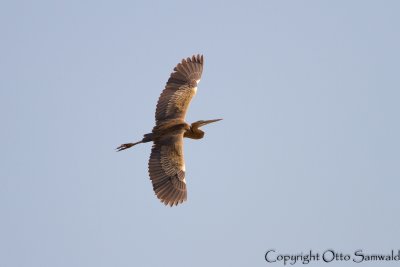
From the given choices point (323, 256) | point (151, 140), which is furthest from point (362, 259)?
point (151, 140)

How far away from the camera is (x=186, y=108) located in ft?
52.6

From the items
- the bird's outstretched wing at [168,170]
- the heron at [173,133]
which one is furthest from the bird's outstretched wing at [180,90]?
the bird's outstretched wing at [168,170]

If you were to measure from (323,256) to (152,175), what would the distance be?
4.03 meters

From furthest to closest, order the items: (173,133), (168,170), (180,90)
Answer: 1. (180,90)
2. (173,133)
3. (168,170)

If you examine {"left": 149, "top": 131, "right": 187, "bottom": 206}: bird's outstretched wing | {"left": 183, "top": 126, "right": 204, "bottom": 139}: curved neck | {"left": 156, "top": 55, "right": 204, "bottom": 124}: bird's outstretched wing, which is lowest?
{"left": 149, "top": 131, "right": 187, "bottom": 206}: bird's outstretched wing

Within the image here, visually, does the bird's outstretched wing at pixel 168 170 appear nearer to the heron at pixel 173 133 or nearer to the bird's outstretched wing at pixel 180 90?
the heron at pixel 173 133

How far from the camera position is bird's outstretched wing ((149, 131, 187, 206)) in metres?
14.3

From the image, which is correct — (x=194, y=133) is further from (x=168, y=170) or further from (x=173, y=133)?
(x=168, y=170)

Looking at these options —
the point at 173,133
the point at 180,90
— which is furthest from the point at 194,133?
the point at 180,90

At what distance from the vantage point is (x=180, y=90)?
16297 mm

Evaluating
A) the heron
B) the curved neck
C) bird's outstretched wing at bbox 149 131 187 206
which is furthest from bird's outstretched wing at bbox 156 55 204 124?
bird's outstretched wing at bbox 149 131 187 206

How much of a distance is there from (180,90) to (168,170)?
2.57 metres

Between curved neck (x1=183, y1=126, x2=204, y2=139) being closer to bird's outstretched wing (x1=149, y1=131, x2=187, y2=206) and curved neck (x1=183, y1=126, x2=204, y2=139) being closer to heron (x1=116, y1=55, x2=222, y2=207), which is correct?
heron (x1=116, y1=55, x2=222, y2=207)

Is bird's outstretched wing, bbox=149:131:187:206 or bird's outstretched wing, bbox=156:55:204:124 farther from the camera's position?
bird's outstretched wing, bbox=156:55:204:124
